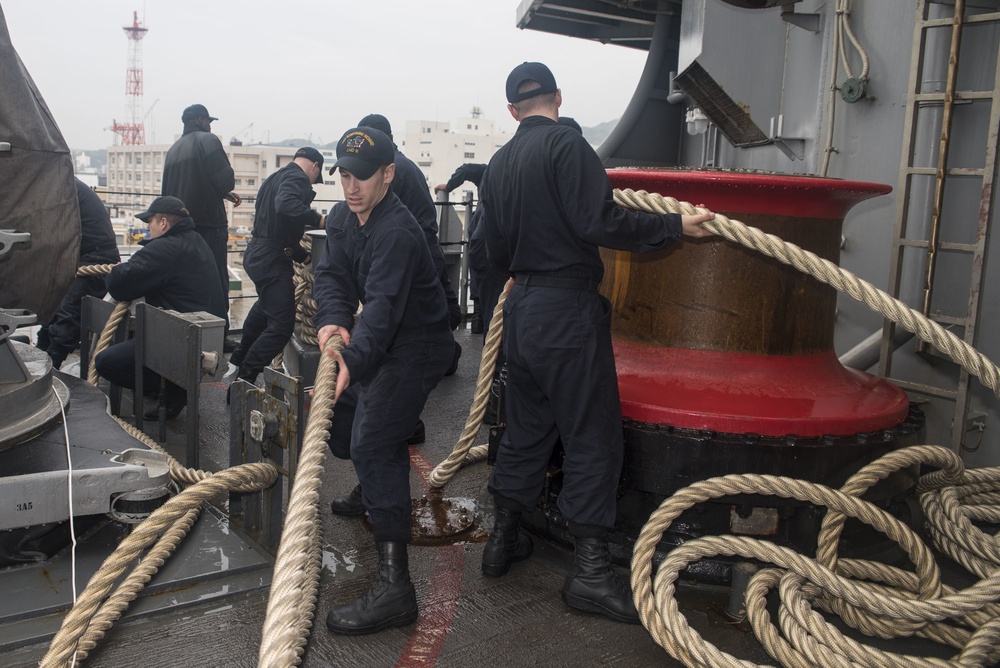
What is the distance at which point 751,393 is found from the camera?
3453 millimetres

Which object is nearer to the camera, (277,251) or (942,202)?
(942,202)

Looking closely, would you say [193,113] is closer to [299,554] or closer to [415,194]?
[415,194]

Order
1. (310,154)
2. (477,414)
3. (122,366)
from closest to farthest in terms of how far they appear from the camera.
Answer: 1. (477,414)
2. (122,366)
3. (310,154)

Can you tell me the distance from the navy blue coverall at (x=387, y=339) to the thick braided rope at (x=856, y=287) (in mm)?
999

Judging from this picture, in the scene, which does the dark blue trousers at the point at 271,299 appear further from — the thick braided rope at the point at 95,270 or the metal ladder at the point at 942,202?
the metal ladder at the point at 942,202

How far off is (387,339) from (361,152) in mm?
685

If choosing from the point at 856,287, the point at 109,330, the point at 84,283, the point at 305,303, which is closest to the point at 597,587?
the point at 856,287

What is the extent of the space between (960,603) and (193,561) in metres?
2.61

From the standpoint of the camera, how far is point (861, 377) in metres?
3.90

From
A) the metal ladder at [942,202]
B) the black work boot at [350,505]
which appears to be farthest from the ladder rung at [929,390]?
the black work boot at [350,505]

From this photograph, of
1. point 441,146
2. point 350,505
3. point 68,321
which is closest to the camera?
point 350,505

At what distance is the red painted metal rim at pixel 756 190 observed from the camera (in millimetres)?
3408

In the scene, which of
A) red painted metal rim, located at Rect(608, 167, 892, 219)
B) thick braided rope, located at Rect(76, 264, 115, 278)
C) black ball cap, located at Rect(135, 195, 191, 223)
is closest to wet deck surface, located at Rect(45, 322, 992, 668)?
red painted metal rim, located at Rect(608, 167, 892, 219)

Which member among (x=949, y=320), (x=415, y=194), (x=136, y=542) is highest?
(x=415, y=194)
